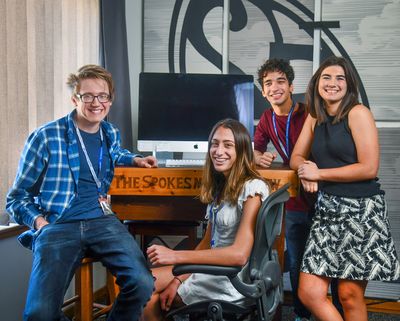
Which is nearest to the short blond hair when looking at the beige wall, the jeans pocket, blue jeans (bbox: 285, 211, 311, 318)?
the beige wall

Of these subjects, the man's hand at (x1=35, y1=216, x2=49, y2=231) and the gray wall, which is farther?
the gray wall

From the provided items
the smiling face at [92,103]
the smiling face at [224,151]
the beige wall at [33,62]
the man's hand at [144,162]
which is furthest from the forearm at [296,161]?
the beige wall at [33,62]

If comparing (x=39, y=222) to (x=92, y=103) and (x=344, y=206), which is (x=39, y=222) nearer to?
(x=92, y=103)

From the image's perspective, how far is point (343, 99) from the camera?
2129mm

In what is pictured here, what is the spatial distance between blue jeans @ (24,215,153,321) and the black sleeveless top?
860 mm

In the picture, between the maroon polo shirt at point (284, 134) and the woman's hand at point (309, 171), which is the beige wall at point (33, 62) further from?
the woman's hand at point (309, 171)

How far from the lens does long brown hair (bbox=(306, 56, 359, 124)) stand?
2.11 m

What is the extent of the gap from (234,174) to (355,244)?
582 millimetres

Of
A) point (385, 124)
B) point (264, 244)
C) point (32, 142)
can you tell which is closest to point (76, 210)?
point (32, 142)

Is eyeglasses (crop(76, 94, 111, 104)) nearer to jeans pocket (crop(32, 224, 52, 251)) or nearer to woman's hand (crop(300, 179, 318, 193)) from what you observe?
jeans pocket (crop(32, 224, 52, 251))

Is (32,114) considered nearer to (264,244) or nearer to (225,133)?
(225,133)

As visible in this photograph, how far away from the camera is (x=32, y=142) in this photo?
2039 millimetres

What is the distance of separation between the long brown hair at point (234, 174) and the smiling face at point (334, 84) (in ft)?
1.35

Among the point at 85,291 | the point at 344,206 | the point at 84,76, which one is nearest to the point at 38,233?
the point at 85,291
